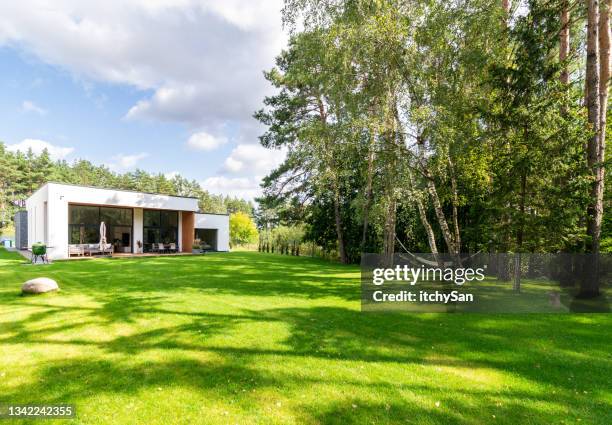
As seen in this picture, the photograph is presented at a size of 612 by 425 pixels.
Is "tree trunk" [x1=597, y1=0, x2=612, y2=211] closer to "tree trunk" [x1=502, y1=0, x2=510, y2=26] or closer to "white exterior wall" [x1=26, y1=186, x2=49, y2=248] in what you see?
"tree trunk" [x1=502, y1=0, x2=510, y2=26]

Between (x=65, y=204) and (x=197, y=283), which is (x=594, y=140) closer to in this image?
(x=197, y=283)

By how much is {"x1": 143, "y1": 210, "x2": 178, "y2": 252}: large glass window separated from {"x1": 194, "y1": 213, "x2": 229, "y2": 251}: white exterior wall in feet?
6.73

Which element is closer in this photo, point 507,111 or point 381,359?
point 381,359

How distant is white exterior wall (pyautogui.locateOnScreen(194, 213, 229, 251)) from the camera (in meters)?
24.8

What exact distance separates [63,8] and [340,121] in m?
8.88

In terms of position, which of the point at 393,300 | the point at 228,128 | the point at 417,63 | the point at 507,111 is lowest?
the point at 393,300

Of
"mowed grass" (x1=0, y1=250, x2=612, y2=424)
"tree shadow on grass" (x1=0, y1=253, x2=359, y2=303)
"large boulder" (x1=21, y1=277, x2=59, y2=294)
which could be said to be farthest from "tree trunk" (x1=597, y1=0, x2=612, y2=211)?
"large boulder" (x1=21, y1=277, x2=59, y2=294)

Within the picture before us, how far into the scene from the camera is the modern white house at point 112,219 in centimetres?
1633

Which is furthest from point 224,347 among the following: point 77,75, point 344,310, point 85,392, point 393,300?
point 77,75

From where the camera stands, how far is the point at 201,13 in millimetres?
10539

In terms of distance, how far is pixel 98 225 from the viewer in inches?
750

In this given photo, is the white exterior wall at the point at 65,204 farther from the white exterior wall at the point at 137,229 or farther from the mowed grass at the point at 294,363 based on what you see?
the mowed grass at the point at 294,363

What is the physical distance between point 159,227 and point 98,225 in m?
3.78

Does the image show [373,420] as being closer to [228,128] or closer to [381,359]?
[381,359]
